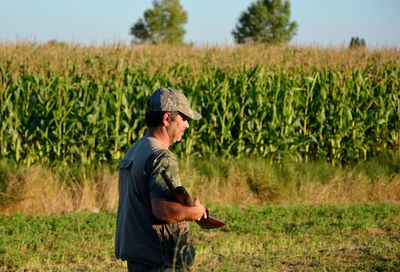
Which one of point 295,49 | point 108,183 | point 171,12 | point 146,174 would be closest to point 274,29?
point 171,12

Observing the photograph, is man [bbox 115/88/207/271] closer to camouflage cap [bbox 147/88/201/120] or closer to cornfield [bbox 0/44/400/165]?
camouflage cap [bbox 147/88/201/120]

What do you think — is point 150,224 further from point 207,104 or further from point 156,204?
point 207,104

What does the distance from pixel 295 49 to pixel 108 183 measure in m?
9.36

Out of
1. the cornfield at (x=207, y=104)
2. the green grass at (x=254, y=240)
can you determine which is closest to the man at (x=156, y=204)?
the green grass at (x=254, y=240)

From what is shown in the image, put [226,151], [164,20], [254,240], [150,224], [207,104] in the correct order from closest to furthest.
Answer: [150,224], [254,240], [226,151], [207,104], [164,20]

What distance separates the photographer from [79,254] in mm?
9383

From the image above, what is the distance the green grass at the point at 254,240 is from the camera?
870cm

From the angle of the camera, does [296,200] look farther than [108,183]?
Yes

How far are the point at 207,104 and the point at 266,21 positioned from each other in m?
40.9

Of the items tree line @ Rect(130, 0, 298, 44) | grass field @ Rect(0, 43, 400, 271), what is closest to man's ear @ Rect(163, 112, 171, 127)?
grass field @ Rect(0, 43, 400, 271)

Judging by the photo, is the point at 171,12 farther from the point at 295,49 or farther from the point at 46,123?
the point at 46,123

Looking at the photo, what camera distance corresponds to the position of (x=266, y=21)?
184ft

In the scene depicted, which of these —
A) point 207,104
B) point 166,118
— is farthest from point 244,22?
point 166,118

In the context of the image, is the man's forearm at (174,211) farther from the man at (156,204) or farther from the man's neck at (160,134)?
the man's neck at (160,134)
